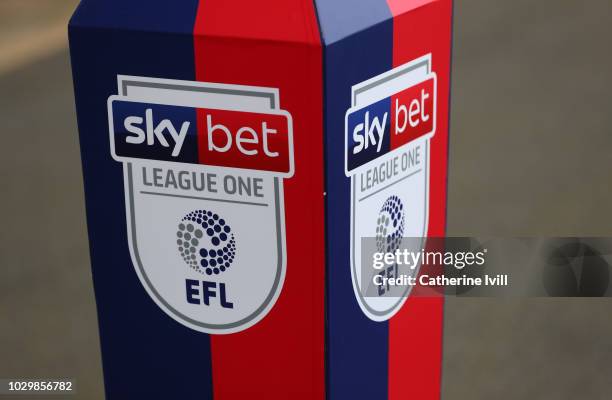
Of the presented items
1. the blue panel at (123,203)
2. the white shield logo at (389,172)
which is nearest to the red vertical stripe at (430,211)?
the white shield logo at (389,172)

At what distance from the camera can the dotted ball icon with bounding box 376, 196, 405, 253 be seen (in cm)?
175

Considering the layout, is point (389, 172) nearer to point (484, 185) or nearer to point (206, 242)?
point (206, 242)

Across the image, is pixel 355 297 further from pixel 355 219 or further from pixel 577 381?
pixel 577 381

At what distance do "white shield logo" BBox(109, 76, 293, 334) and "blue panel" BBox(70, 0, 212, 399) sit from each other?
0.02 meters

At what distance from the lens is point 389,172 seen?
173cm

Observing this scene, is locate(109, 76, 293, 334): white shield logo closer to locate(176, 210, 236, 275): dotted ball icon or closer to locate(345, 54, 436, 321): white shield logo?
locate(176, 210, 236, 275): dotted ball icon

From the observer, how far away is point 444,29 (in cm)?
177

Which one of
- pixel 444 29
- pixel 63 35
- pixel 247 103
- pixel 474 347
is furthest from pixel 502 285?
pixel 63 35

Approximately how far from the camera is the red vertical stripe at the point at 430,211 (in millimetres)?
1681

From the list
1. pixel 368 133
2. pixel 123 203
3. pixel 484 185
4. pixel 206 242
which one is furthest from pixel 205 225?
pixel 484 185

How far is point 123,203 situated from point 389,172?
0.38 metres

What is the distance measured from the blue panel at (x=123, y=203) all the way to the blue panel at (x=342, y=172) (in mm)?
191

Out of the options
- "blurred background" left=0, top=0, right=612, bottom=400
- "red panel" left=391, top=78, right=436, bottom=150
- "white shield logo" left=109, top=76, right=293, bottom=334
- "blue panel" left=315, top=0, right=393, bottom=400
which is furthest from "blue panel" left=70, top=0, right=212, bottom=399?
"blurred background" left=0, top=0, right=612, bottom=400

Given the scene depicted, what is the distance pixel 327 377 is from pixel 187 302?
0.75ft
